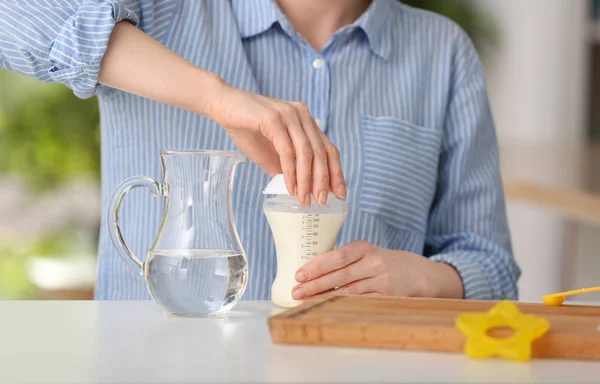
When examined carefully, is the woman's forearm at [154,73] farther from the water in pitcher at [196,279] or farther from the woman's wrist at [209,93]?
the water in pitcher at [196,279]

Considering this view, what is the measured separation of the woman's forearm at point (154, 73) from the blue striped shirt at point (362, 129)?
7.7 inches

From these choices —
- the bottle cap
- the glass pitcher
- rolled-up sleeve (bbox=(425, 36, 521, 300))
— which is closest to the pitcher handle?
the glass pitcher

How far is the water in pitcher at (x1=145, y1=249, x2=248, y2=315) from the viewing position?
85cm

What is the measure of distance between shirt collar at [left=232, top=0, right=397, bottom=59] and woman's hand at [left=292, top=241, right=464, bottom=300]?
46cm

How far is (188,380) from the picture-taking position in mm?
634

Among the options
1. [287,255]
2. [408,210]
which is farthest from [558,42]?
[287,255]

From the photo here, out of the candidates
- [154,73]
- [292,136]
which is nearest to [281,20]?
[154,73]

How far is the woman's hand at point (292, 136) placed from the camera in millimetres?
948

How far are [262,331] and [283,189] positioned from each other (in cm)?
19

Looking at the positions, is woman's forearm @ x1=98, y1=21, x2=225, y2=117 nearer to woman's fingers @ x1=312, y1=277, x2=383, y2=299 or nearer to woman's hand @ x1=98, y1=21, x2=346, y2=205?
woman's hand @ x1=98, y1=21, x2=346, y2=205

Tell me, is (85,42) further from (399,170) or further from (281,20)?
(399,170)

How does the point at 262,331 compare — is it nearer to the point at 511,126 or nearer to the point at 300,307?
the point at 300,307

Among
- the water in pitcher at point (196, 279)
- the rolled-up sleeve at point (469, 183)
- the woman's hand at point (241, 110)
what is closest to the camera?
the water in pitcher at point (196, 279)

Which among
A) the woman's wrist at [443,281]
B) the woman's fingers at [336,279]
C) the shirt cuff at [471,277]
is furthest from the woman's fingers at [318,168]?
the shirt cuff at [471,277]
